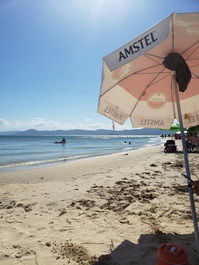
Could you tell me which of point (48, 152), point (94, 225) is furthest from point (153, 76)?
point (48, 152)

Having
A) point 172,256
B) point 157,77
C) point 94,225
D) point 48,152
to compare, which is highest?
point 157,77

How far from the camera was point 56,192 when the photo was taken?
18.6ft

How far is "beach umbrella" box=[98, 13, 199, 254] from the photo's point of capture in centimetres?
214

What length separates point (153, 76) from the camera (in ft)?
9.75

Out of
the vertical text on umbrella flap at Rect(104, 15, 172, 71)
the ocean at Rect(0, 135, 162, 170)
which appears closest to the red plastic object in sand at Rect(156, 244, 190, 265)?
the vertical text on umbrella flap at Rect(104, 15, 172, 71)

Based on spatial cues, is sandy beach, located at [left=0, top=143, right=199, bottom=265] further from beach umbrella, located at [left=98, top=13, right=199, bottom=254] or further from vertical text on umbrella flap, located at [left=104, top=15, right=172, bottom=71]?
vertical text on umbrella flap, located at [left=104, top=15, right=172, bottom=71]

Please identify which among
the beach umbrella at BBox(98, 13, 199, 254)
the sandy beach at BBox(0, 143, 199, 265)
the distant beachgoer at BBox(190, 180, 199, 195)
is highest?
the beach umbrella at BBox(98, 13, 199, 254)

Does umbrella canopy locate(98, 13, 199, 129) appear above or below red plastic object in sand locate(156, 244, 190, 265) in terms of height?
above

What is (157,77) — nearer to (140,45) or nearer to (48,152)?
(140,45)

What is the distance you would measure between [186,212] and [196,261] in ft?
4.95

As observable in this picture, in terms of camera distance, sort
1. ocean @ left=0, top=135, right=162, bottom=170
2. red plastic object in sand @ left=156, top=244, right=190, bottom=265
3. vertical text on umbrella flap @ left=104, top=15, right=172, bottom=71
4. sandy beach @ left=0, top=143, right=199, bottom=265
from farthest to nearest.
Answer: ocean @ left=0, top=135, right=162, bottom=170
sandy beach @ left=0, top=143, right=199, bottom=265
vertical text on umbrella flap @ left=104, top=15, right=172, bottom=71
red plastic object in sand @ left=156, top=244, right=190, bottom=265

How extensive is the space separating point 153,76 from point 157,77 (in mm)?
91

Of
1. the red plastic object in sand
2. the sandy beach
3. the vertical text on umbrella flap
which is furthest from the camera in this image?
the sandy beach

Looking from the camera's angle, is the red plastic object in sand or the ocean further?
the ocean
